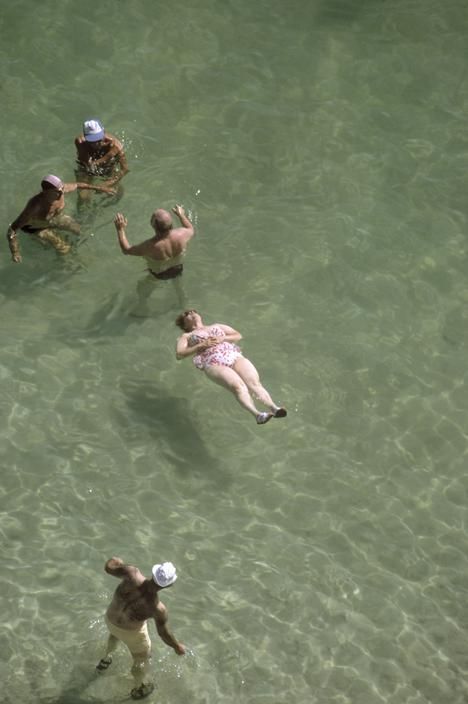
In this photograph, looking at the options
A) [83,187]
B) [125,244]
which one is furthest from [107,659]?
[83,187]

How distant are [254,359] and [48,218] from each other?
8.96 ft

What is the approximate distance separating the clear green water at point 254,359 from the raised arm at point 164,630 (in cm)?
64

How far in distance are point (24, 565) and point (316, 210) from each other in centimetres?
590

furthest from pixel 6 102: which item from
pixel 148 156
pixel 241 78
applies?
pixel 241 78

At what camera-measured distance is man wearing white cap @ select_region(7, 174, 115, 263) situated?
11047 millimetres

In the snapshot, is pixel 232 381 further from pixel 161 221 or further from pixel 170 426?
pixel 161 221

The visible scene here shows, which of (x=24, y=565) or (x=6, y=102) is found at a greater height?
(x=6, y=102)

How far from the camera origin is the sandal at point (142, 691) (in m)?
8.38

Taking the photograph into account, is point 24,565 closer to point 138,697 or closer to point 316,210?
point 138,697

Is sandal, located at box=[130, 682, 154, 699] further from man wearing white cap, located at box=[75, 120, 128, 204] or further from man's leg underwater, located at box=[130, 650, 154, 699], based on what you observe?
man wearing white cap, located at box=[75, 120, 128, 204]

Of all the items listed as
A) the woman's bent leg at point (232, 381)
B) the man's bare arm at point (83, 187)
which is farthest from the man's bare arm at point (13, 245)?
the woman's bent leg at point (232, 381)

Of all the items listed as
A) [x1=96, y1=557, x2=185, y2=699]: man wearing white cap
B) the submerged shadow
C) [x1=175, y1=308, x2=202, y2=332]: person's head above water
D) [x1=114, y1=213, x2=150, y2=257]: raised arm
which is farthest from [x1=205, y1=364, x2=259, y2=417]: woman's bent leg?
[x1=96, y1=557, x2=185, y2=699]: man wearing white cap

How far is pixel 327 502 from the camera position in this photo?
10.0 metres

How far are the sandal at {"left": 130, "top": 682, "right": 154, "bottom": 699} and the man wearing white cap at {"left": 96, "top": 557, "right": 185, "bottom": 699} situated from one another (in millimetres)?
361
